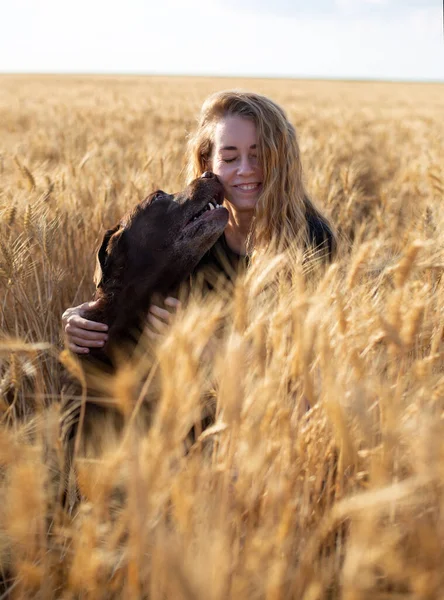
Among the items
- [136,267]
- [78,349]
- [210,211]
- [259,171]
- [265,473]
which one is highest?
[259,171]

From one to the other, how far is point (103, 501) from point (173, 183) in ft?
9.82

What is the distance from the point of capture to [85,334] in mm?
2111

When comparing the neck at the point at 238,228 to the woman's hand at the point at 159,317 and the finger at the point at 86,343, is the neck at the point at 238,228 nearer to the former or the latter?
the woman's hand at the point at 159,317

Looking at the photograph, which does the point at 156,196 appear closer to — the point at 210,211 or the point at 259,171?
the point at 210,211

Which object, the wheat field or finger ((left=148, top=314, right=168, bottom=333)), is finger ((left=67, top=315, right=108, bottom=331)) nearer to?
finger ((left=148, top=314, right=168, bottom=333))

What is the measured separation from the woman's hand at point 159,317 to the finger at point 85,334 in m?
0.19

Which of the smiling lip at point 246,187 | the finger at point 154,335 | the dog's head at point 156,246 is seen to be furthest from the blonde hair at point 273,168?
the finger at point 154,335

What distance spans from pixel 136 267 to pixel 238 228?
789 millimetres

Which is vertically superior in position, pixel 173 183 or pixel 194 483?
pixel 173 183

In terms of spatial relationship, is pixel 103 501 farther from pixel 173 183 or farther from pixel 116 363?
pixel 173 183

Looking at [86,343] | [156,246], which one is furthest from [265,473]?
[156,246]

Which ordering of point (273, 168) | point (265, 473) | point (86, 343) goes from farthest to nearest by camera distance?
point (273, 168) → point (86, 343) → point (265, 473)

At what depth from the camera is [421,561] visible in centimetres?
94

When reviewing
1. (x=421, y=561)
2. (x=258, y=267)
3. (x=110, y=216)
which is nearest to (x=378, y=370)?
(x=258, y=267)
